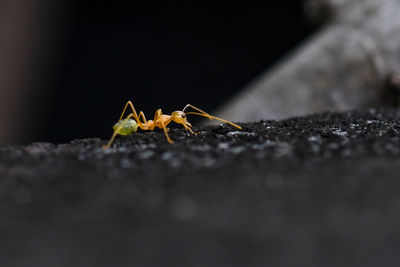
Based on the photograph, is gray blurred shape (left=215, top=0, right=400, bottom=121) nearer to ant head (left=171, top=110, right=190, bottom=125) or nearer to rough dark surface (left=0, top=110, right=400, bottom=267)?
ant head (left=171, top=110, right=190, bottom=125)

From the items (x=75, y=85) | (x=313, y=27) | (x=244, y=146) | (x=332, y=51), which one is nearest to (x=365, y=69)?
(x=332, y=51)

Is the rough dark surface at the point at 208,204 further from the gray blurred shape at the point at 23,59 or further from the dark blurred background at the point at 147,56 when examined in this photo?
the gray blurred shape at the point at 23,59

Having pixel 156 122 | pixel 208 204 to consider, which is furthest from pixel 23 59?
pixel 208 204

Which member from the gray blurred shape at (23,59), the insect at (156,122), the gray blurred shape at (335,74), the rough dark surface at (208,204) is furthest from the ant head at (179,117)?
the gray blurred shape at (23,59)

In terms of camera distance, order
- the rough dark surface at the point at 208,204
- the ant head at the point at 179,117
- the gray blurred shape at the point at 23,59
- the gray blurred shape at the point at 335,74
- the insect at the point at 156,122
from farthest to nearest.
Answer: the gray blurred shape at the point at 23,59 → the gray blurred shape at the point at 335,74 → the ant head at the point at 179,117 → the insect at the point at 156,122 → the rough dark surface at the point at 208,204

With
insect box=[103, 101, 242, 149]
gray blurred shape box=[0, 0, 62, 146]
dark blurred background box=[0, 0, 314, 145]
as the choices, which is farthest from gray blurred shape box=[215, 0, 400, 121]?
gray blurred shape box=[0, 0, 62, 146]

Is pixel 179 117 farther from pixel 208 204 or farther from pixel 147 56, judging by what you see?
pixel 147 56
